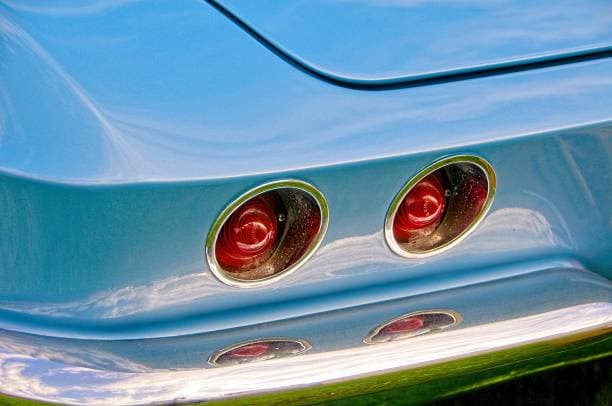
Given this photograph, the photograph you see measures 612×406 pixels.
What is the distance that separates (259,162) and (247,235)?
16cm

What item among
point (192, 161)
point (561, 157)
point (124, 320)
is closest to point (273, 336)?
point (124, 320)

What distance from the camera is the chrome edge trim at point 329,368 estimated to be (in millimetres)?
1667

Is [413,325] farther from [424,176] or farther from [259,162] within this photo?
[259,162]

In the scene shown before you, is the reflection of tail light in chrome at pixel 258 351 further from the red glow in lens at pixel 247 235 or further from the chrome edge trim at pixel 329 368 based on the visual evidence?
the red glow in lens at pixel 247 235

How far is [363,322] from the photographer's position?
1.85 meters

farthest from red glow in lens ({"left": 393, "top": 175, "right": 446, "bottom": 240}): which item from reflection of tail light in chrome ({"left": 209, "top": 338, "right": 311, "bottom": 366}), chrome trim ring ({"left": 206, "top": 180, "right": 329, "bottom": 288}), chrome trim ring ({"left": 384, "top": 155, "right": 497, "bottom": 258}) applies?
reflection of tail light in chrome ({"left": 209, "top": 338, "right": 311, "bottom": 366})

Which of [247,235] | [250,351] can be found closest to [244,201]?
[247,235]

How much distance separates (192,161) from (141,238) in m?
0.17

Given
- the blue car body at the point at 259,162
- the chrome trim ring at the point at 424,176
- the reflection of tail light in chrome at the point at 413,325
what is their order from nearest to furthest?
the blue car body at the point at 259,162
the chrome trim ring at the point at 424,176
the reflection of tail light in chrome at the point at 413,325

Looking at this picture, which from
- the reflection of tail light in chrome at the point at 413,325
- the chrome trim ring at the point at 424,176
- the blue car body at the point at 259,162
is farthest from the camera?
the reflection of tail light in chrome at the point at 413,325

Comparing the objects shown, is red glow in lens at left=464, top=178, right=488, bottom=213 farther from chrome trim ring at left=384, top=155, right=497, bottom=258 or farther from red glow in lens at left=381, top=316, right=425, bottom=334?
red glow in lens at left=381, top=316, right=425, bottom=334

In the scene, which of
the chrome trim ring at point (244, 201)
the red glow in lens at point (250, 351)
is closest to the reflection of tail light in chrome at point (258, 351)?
the red glow in lens at point (250, 351)

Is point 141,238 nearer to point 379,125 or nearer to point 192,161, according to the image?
point 192,161

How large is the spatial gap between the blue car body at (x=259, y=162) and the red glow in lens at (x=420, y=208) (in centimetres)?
5
